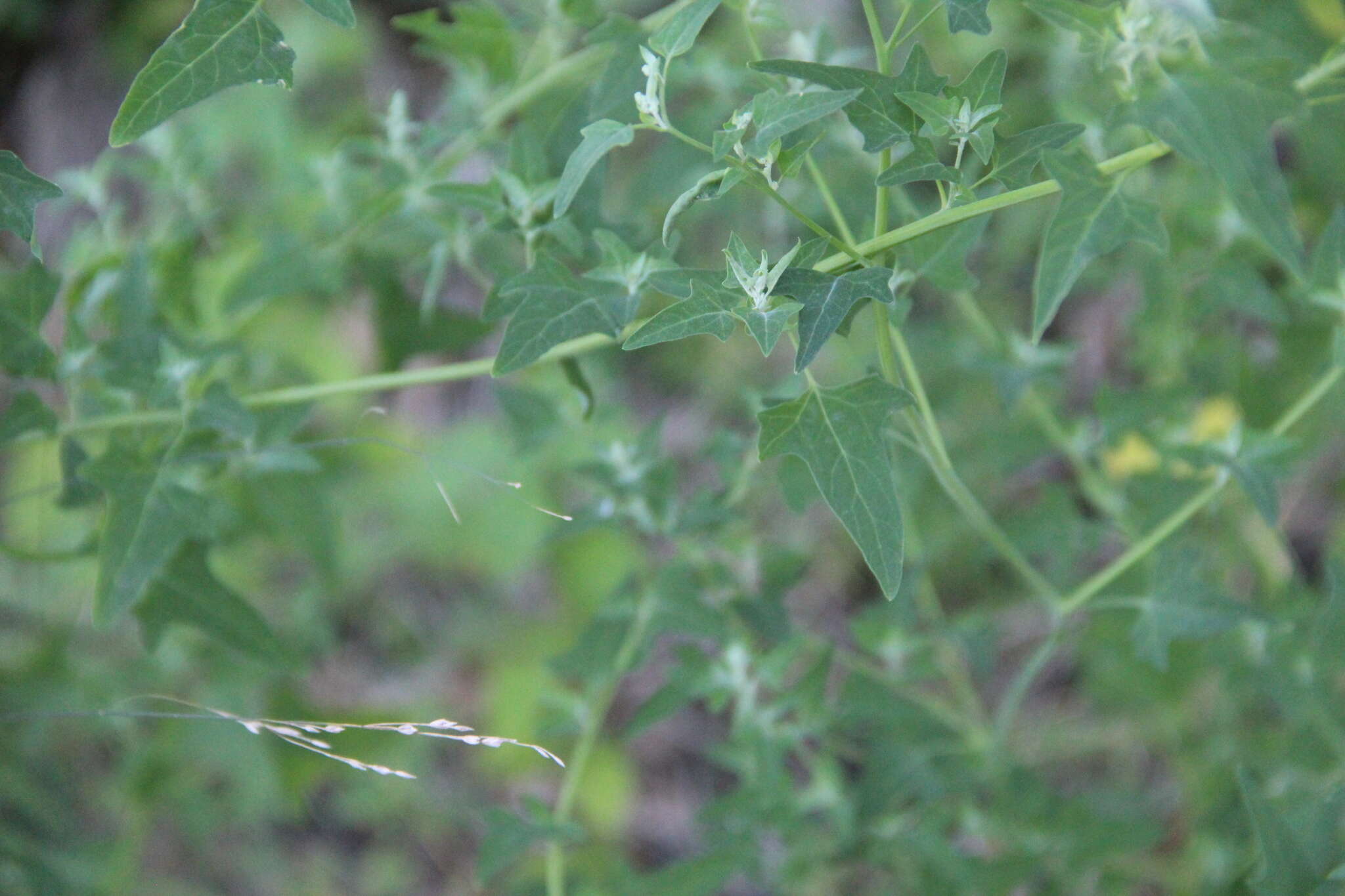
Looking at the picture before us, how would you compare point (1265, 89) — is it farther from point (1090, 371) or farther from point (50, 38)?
point (50, 38)

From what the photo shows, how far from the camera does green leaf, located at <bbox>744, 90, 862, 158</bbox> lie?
0.95m

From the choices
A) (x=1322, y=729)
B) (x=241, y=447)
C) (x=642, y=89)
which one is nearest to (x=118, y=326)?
(x=241, y=447)

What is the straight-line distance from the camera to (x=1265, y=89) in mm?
997

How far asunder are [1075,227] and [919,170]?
0.58 ft

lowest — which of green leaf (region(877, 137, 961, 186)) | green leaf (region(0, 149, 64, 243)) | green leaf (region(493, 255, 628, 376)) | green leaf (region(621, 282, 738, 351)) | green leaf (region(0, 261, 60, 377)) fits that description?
green leaf (region(0, 261, 60, 377))

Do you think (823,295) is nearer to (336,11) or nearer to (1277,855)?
(336,11)

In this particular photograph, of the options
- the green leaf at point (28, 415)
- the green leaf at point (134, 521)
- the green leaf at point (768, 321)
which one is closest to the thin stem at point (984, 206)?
the green leaf at point (768, 321)

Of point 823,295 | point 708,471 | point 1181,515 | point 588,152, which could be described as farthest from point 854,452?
point 708,471

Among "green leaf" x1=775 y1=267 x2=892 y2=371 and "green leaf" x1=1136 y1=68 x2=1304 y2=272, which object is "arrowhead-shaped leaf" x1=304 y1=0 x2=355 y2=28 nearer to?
"green leaf" x1=775 y1=267 x2=892 y2=371

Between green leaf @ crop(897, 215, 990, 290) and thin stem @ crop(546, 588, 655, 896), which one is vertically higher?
green leaf @ crop(897, 215, 990, 290)

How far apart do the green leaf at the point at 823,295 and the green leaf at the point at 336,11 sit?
1.67 feet

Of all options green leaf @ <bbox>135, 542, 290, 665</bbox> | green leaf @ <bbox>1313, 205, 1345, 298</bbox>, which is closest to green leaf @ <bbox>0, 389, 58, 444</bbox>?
green leaf @ <bbox>135, 542, 290, 665</bbox>

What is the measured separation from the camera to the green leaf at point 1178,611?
1538mm

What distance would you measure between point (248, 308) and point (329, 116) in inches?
84.2
